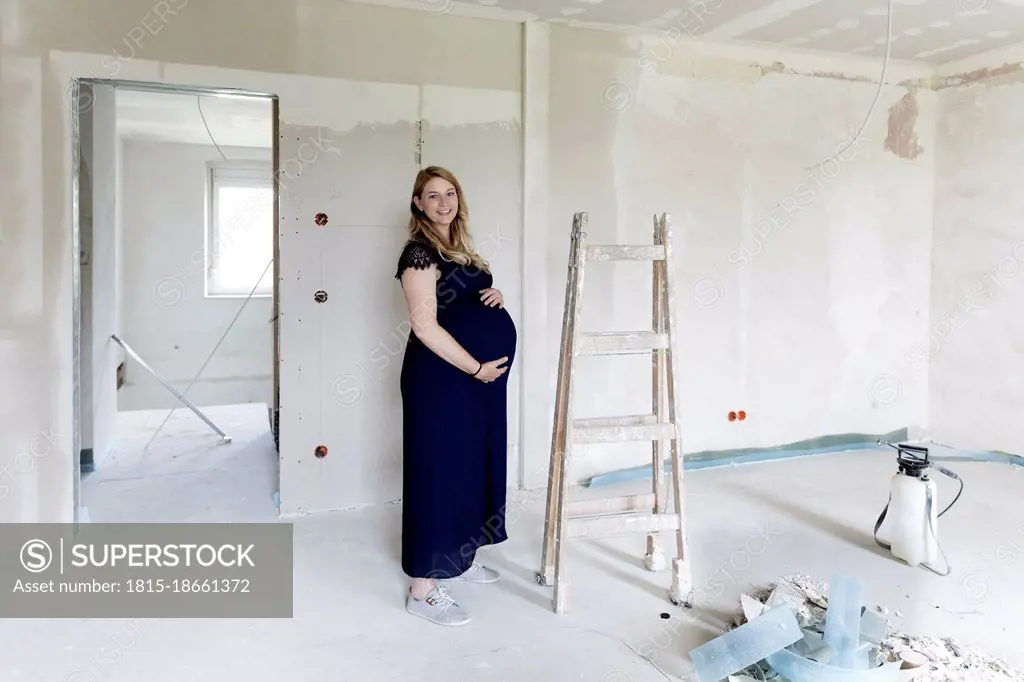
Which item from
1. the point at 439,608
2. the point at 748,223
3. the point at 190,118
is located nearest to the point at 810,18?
the point at 748,223

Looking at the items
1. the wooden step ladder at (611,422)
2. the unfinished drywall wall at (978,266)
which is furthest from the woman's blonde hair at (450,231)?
the unfinished drywall wall at (978,266)

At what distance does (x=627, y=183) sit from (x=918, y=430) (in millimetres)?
2683

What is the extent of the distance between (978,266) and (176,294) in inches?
267

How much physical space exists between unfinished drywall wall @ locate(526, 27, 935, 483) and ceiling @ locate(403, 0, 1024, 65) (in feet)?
0.58

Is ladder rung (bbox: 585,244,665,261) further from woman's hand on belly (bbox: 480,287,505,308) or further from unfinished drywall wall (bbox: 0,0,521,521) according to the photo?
unfinished drywall wall (bbox: 0,0,521,521)

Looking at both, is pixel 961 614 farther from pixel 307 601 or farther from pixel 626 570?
pixel 307 601

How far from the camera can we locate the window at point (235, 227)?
6844 mm

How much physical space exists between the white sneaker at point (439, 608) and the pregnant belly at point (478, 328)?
A: 815 millimetres

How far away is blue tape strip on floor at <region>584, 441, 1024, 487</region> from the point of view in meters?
3.75

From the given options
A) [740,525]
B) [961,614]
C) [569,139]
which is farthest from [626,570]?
[569,139]

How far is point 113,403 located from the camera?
14.3 feet

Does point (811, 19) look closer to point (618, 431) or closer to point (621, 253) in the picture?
point (621, 253)

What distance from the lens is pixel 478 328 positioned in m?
2.34

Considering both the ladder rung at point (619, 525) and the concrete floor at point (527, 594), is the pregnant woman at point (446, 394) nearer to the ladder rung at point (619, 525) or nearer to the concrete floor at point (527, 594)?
the concrete floor at point (527, 594)
